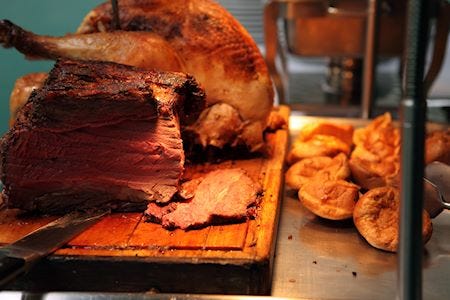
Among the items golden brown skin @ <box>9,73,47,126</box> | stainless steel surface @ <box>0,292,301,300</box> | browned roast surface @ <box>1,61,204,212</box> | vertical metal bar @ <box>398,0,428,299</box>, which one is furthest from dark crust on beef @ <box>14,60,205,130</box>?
vertical metal bar @ <box>398,0,428,299</box>

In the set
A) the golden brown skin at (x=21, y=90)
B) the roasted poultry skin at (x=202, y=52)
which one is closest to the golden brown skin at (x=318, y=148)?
the roasted poultry skin at (x=202, y=52)

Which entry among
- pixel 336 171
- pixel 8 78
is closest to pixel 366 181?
pixel 336 171

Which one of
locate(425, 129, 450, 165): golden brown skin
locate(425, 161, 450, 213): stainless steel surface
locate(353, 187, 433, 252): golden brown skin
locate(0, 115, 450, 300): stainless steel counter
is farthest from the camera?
locate(425, 129, 450, 165): golden brown skin

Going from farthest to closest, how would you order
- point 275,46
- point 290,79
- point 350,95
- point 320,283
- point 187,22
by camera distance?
point 290,79
point 350,95
point 275,46
point 187,22
point 320,283

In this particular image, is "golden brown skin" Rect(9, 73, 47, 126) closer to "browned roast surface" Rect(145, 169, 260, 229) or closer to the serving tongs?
"browned roast surface" Rect(145, 169, 260, 229)

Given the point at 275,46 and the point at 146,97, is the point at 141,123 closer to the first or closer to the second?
the point at 146,97

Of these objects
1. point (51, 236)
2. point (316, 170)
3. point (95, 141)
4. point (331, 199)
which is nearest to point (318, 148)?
point (316, 170)
